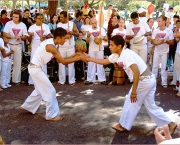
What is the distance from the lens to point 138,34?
8531 mm

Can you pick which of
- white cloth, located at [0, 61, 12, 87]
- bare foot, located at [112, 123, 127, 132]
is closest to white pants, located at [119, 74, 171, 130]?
bare foot, located at [112, 123, 127, 132]

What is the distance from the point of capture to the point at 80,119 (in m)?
5.86

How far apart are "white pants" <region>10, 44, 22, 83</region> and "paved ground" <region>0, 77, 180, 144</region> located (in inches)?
26.1

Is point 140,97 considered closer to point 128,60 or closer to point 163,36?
point 128,60

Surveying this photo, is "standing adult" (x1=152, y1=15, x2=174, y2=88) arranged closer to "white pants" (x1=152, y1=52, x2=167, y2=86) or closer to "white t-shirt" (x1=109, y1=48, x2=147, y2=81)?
"white pants" (x1=152, y1=52, x2=167, y2=86)

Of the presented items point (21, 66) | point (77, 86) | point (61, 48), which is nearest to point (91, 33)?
point (61, 48)

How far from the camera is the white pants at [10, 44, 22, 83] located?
8586 millimetres

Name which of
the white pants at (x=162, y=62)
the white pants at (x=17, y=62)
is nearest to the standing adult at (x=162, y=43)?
the white pants at (x=162, y=62)

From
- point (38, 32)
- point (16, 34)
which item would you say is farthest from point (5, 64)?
point (38, 32)

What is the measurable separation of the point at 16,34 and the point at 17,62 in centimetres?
82

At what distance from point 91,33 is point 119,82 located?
160 cm

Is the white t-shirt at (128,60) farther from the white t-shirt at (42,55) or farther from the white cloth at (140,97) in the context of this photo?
the white t-shirt at (42,55)

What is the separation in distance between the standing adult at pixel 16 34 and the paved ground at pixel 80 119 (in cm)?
88

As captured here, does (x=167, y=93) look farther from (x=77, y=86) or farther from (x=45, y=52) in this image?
(x=45, y=52)
